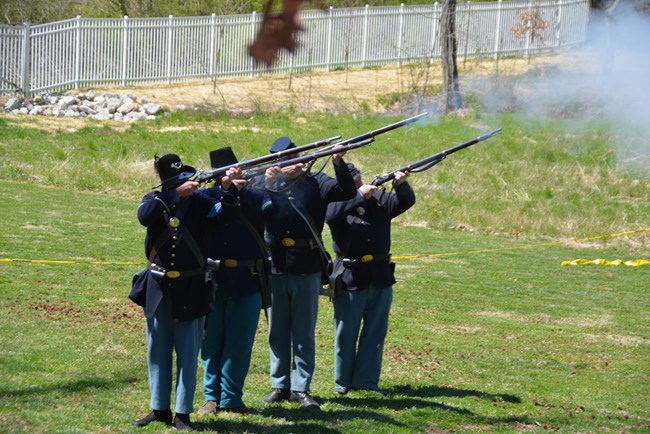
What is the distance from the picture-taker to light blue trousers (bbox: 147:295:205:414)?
7.38 m

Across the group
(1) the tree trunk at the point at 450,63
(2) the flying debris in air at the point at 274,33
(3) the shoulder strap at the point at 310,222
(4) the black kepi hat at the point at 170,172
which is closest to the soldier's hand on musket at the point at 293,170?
(3) the shoulder strap at the point at 310,222

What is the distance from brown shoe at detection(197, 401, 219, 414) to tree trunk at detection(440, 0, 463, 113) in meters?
19.2

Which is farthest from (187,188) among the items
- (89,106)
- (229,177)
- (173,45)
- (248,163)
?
(173,45)

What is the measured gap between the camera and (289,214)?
28.5 ft

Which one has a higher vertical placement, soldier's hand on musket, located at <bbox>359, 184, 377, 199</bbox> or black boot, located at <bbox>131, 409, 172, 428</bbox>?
soldier's hand on musket, located at <bbox>359, 184, 377, 199</bbox>

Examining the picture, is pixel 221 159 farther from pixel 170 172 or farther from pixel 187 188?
pixel 187 188

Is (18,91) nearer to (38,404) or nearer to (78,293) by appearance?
(78,293)

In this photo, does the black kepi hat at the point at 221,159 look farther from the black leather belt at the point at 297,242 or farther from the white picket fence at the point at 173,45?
the white picket fence at the point at 173,45

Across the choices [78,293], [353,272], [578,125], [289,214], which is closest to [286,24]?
[289,214]

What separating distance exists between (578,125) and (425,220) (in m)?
6.34

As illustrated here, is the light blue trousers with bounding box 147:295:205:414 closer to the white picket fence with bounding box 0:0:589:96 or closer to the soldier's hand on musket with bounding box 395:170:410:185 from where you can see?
the soldier's hand on musket with bounding box 395:170:410:185

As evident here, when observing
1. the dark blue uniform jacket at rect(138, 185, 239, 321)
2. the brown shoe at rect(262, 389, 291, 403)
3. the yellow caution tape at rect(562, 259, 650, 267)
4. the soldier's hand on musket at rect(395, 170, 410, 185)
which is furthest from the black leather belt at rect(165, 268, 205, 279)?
the yellow caution tape at rect(562, 259, 650, 267)

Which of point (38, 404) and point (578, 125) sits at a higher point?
point (578, 125)

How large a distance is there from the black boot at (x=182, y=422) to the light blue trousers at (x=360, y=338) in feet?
7.16
